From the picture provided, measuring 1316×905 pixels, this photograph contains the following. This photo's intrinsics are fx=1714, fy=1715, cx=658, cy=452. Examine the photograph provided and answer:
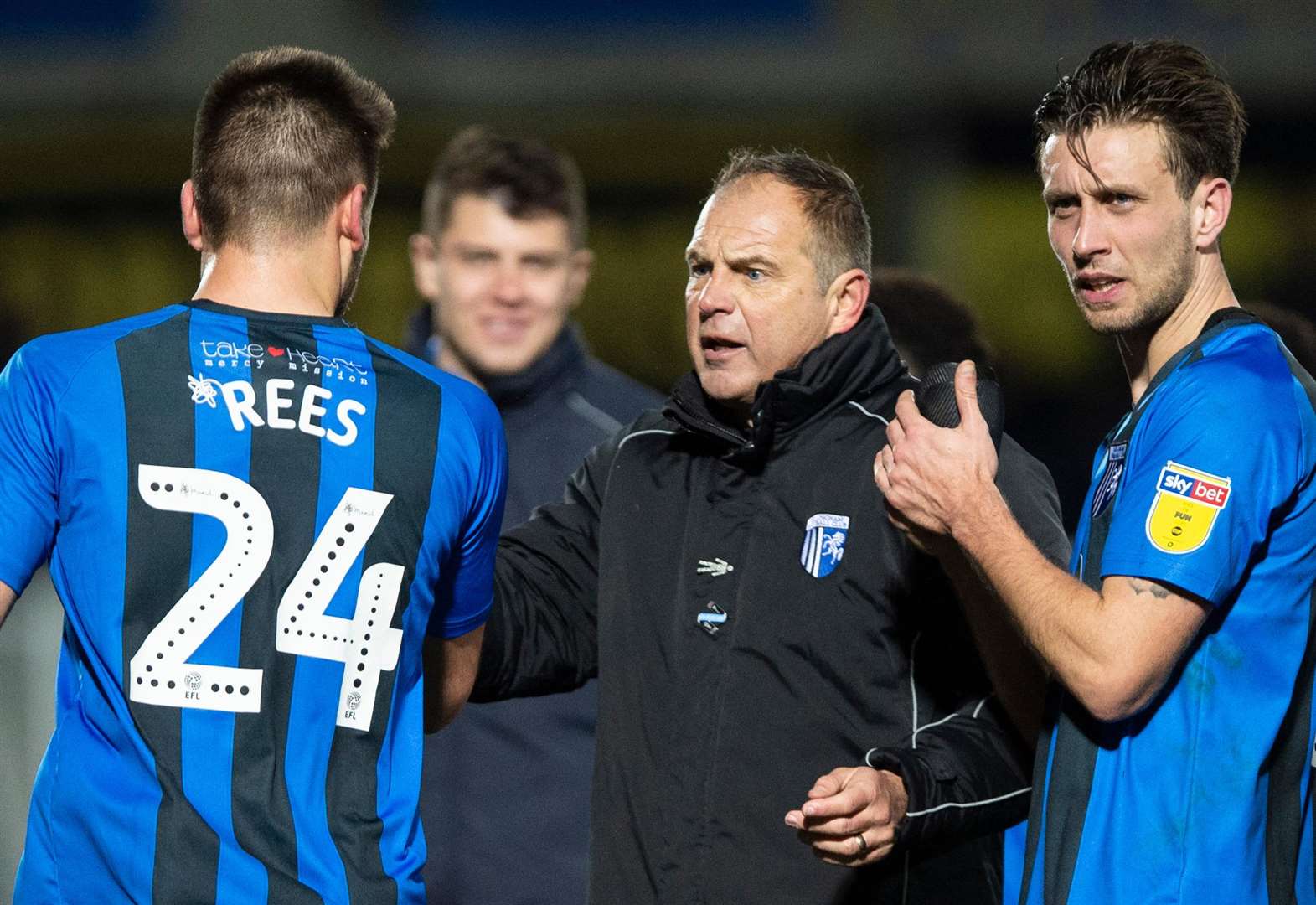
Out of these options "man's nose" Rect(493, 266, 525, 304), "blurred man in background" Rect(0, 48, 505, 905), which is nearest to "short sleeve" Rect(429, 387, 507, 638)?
"blurred man in background" Rect(0, 48, 505, 905)

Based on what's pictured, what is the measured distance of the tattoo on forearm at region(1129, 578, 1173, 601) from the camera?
2.40 m

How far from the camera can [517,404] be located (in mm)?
4355

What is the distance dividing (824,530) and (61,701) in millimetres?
1283

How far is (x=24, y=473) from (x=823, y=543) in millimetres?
1322

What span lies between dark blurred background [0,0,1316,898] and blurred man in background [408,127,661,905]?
7.93 meters

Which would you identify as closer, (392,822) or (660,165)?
(392,822)

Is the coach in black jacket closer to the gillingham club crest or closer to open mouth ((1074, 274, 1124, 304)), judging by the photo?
the gillingham club crest

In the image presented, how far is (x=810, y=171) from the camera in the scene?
3.24 m

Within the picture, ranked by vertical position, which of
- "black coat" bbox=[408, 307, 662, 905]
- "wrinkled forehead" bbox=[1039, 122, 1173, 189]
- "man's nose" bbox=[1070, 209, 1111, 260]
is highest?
"wrinkled forehead" bbox=[1039, 122, 1173, 189]

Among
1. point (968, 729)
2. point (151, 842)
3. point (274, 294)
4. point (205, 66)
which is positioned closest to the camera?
point (151, 842)

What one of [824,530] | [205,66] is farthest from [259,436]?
[205,66]

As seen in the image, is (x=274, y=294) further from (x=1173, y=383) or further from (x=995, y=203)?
(x=995, y=203)

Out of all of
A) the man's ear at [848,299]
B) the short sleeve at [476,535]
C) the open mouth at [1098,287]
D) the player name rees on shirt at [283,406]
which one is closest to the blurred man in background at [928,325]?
the man's ear at [848,299]

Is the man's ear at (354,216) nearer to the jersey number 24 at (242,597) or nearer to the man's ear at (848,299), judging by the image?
the jersey number 24 at (242,597)
